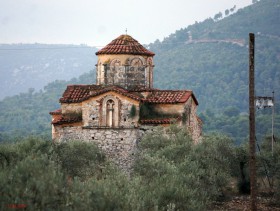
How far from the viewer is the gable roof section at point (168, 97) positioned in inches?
1264

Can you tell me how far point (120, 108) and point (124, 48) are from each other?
3508 millimetres

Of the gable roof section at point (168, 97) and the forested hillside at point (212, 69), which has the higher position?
the forested hillside at point (212, 69)

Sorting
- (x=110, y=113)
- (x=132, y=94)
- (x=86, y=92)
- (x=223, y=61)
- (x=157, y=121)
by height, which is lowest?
(x=157, y=121)

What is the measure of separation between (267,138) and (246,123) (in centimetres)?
4181

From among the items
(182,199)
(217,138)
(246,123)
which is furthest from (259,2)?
(182,199)

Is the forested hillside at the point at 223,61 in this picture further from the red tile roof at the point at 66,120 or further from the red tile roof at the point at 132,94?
the red tile roof at the point at 66,120

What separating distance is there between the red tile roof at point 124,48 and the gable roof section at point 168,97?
212 cm

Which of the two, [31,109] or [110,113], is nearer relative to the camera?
[110,113]

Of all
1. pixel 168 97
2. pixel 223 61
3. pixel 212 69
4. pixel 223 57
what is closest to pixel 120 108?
pixel 168 97

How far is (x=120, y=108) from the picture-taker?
3169 centimetres

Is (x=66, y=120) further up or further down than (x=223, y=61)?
further down

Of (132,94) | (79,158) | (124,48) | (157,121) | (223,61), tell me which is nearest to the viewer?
(79,158)

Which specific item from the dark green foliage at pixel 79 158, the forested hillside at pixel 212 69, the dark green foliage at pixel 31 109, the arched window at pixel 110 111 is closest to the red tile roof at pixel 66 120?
the arched window at pixel 110 111

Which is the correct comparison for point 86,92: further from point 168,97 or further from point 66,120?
point 168,97
